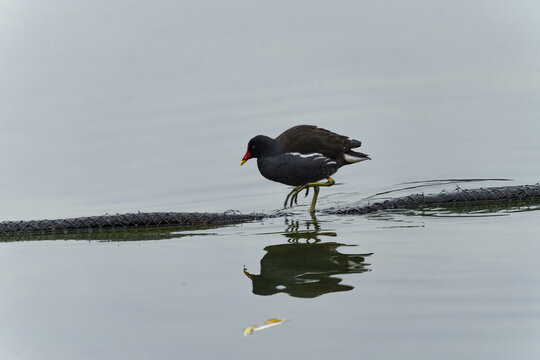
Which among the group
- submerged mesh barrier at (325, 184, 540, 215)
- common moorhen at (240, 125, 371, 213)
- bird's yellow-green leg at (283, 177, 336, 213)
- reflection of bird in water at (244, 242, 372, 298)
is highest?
common moorhen at (240, 125, 371, 213)

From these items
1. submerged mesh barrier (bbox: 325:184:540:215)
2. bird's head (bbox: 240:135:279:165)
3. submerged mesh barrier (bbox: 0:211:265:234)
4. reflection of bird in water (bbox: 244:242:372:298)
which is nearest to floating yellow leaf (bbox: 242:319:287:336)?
reflection of bird in water (bbox: 244:242:372:298)

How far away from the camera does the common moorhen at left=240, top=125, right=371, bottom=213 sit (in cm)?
860

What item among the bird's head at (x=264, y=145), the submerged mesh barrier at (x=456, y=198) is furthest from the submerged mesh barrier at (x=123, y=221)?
the submerged mesh barrier at (x=456, y=198)

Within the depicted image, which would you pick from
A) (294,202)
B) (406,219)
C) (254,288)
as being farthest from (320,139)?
(254,288)

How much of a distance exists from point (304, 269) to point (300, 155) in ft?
7.73

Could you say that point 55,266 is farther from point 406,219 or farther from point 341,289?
point 406,219

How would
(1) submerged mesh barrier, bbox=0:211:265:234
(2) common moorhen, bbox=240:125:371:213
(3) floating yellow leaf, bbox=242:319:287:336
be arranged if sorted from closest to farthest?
(3) floating yellow leaf, bbox=242:319:287:336 < (1) submerged mesh barrier, bbox=0:211:265:234 < (2) common moorhen, bbox=240:125:371:213

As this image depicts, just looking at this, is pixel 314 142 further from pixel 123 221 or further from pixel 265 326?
pixel 265 326

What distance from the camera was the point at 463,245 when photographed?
6.74m

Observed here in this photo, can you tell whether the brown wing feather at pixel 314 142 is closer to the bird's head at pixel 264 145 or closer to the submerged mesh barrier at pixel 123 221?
the bird's head at pixel 264 145

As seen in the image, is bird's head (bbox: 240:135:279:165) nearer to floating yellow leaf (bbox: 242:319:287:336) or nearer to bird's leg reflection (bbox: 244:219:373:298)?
→ bird's leg reflection (bbox: 244:219:373:298)

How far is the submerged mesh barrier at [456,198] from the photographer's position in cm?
809

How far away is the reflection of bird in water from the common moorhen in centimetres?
150

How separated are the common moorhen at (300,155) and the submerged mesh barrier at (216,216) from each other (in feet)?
1.99
